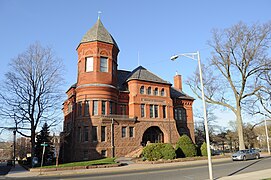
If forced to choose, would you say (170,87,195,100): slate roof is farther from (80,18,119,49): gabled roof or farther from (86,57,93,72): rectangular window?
(86,57,93,72): rectangular window

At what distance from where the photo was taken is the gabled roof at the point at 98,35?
37.0 metres

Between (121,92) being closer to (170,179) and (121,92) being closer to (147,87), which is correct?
(147,87)

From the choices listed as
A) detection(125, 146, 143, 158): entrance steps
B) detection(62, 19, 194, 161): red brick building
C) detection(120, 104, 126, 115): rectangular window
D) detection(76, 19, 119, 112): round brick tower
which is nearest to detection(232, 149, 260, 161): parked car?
detection(125, 146, 143, 158): entrance steps

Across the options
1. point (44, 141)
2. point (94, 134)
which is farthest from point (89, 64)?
point (44, 141)

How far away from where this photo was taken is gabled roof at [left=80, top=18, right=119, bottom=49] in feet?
121

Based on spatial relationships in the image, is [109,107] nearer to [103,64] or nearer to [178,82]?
[103,64]

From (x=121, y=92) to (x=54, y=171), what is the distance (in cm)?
1920

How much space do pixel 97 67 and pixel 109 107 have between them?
6.60 metres

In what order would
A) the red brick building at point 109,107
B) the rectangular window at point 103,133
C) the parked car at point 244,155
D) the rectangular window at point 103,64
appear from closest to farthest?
the parked car at point 244,155 → the red brick building at point 109,107 → the rectangular window at point 103,133 → the rectangular window at point 103,64

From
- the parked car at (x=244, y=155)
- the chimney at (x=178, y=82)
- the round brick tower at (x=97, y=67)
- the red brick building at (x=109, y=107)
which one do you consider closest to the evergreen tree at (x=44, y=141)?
the red brick building at (x=109, y=107)

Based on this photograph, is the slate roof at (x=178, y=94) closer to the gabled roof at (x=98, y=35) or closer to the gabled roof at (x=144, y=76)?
the gabled roof at (x=144, y=76)

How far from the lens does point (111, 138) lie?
33625 mm

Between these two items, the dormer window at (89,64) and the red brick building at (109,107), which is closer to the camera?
the red brick building at (109,107)

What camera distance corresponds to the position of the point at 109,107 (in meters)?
34.9
